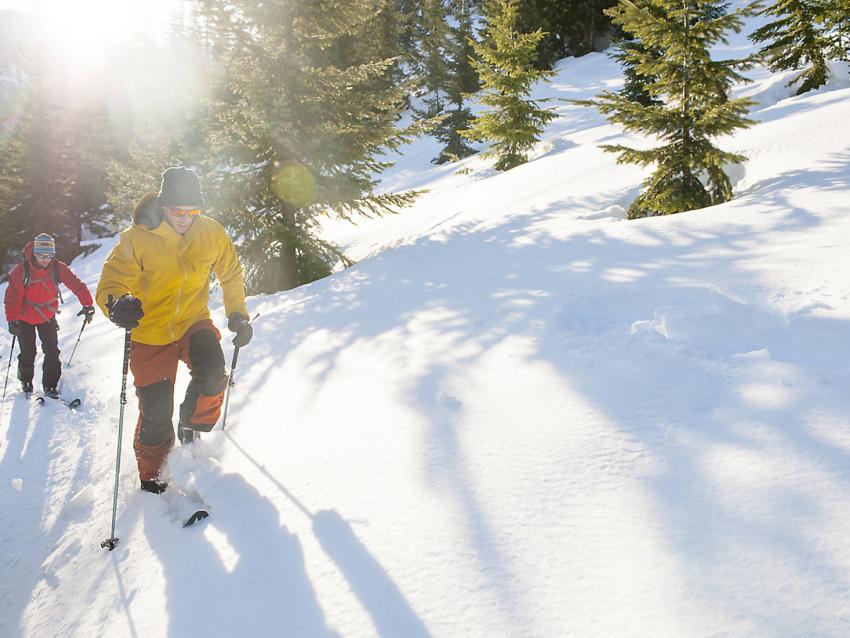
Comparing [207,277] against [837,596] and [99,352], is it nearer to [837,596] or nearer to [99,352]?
[837,596]

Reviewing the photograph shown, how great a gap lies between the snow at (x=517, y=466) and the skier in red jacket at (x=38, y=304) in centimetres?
112

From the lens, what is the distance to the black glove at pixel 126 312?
9.98ft

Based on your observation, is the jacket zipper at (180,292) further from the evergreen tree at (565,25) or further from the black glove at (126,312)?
the evergreen tree at (565,25)

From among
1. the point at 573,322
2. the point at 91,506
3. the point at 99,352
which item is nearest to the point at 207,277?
the point at 91,506

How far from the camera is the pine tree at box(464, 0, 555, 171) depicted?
18.0 meters

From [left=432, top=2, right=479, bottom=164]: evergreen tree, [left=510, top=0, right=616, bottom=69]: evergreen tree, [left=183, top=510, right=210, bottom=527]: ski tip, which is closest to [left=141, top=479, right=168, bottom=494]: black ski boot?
[left=183, top=510, right=210, bottom=527]: ski tip

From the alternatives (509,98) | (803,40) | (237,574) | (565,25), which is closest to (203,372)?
(237,574)

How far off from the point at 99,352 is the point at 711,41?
33.6 feet

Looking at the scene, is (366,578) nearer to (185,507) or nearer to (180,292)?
(185,507)

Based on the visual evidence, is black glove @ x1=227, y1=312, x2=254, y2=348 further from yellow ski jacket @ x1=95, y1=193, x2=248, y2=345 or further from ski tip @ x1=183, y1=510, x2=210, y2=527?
ski tip @ x1=183, y1=510, x2=210, y2=527

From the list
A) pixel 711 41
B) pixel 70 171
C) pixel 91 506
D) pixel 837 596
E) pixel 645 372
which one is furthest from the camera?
pixel 70 171

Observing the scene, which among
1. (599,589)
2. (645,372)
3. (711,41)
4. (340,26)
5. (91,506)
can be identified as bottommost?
(91,506)

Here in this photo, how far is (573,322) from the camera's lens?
3.98 meters

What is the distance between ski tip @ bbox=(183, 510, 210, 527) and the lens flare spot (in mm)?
7488
